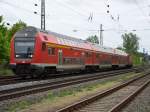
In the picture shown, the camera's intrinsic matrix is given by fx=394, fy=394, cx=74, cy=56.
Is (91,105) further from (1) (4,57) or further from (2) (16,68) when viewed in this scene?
(1) (4,57)

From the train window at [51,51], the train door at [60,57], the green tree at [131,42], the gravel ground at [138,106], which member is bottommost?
the gravel ground at [138,106]

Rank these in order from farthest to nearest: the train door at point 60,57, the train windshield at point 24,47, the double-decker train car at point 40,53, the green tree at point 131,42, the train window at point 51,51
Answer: the green tree at point 131,42 < the train door at point 60,57 < the train window at point 51,51 < the train windshield at point 24,47 < the double-decker train car at point 40,53

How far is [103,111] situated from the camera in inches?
487

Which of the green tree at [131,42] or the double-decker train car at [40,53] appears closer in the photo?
the double-decker train car at [40,53]

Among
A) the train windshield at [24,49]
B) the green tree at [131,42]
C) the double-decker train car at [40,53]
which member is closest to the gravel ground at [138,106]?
the double-decker train car at [40,53]

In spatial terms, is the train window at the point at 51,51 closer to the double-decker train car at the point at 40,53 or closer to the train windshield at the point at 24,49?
the double-decker train car at the point at 40,53

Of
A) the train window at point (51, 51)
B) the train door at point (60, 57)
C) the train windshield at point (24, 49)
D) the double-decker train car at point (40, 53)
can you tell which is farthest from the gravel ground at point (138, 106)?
the train door at point (60, 57)

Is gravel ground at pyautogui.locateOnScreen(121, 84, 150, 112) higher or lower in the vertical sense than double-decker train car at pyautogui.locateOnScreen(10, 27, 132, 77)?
lower

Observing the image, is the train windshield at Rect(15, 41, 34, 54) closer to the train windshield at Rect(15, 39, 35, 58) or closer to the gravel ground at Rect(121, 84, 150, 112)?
the train windshield at Rect(15, 39, 35, 58)

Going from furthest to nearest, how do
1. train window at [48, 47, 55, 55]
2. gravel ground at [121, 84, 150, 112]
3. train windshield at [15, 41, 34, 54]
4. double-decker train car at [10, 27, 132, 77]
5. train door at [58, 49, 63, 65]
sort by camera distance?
1. train door at [58, 49, 63, 65]
2. train window at [48, 47, 55, 55]
3. train windshield at [15, 41, 34, 54]
4. double-decker train car at [10, 27, 132, 77]
5. gravel ground at [121, 84, 150, 112]

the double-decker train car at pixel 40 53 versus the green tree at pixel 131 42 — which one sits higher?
the green tree at pixel 131 42

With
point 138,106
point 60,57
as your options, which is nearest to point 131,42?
point 60,57

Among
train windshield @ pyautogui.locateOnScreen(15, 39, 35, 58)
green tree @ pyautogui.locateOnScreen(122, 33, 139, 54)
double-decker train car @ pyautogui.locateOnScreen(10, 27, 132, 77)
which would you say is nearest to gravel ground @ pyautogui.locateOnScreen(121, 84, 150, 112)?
double-decker train car @ pyautogui.locateOnScreen(10, 27, 132, 77)

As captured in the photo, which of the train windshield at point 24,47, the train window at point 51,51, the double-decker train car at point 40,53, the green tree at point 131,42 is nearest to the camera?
the double-decker train car at point 40,53
